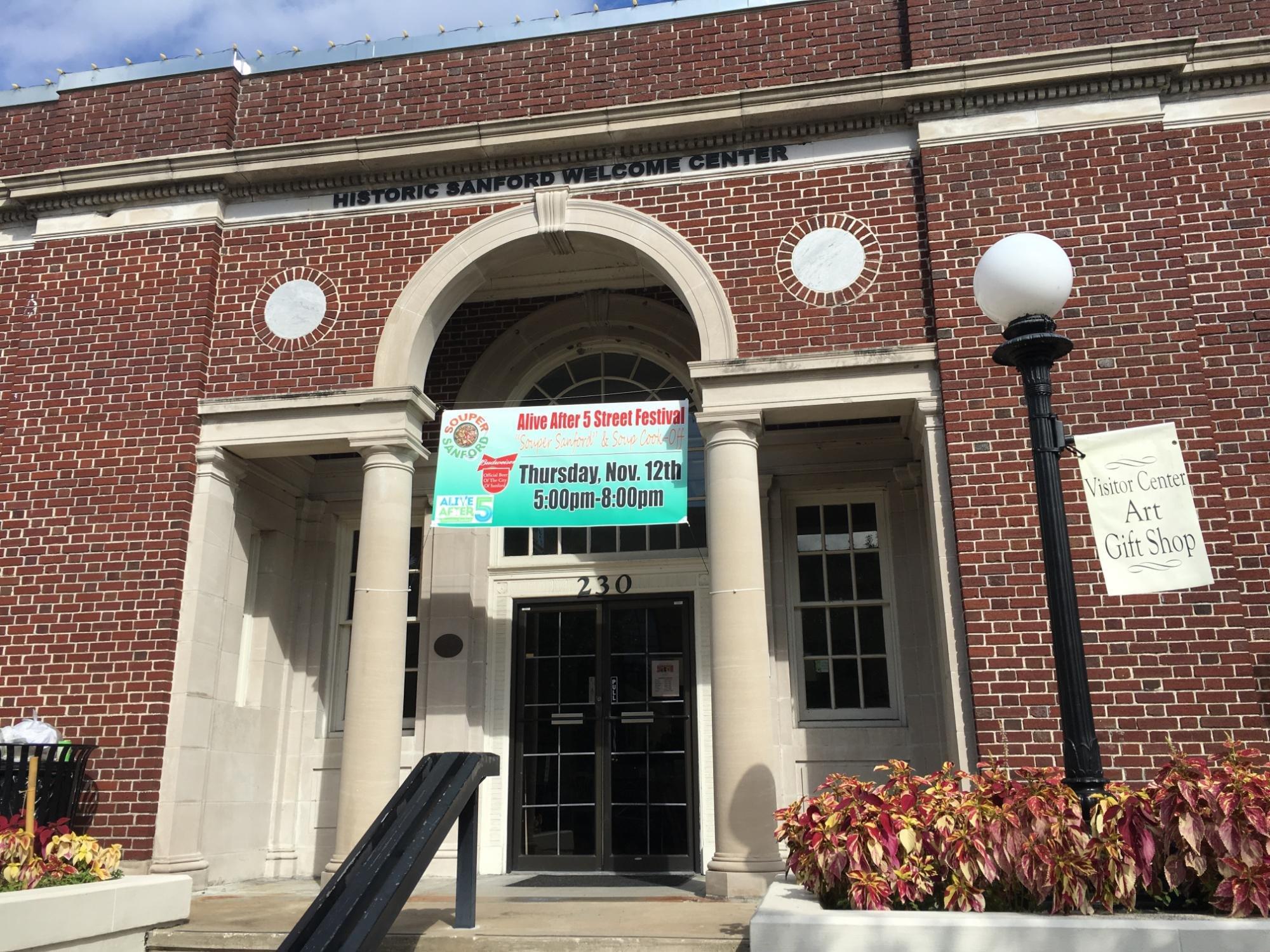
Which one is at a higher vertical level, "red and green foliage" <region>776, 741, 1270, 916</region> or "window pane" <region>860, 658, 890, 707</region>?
"window pane" <region>860, 658, 890, 707</region>

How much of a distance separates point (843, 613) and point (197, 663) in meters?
6.03

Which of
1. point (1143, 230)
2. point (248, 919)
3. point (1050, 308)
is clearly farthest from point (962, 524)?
point (248, 919)

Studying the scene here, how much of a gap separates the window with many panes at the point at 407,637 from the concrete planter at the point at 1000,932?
720 cm

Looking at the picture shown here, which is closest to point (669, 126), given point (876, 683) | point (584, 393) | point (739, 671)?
point (584, 393)

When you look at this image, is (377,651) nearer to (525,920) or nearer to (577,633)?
(577,633)

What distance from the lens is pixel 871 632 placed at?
10.3 metres

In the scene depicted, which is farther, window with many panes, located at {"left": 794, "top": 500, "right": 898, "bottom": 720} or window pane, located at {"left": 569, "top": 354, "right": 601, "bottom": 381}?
window pane, located at {"left": 569, "top": 354, "right": 601, "bottom": 381}

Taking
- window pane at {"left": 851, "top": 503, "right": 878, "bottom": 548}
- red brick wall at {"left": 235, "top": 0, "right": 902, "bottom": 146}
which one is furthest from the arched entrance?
window pane at {"left": 851, "top": 503, "right": 878, "bottom": 548}

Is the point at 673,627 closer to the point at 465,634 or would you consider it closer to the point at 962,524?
the point at 465,634

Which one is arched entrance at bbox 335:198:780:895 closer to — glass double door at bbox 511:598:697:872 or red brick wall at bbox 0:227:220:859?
glass double door at bbox 511:598:697:872

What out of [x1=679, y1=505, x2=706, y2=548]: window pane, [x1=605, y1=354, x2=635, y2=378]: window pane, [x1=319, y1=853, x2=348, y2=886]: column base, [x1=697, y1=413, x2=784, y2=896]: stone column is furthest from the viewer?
[x1=605, y1=354, x2=635, y2=378]: window pane

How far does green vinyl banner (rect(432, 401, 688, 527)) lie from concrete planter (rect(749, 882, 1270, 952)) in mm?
4947

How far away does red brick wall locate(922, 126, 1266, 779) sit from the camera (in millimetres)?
7672

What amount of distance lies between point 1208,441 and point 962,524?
1967 millimetres
